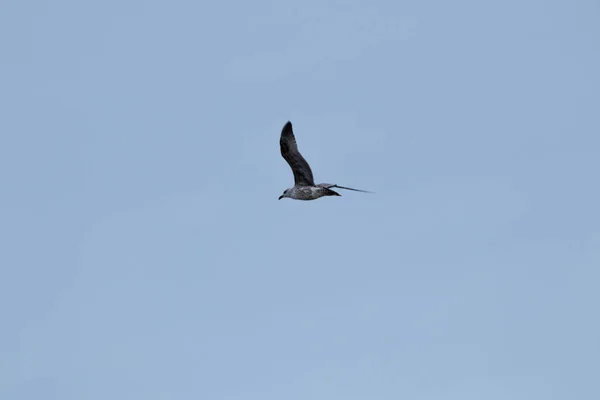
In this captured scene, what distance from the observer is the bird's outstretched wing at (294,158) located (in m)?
42.2

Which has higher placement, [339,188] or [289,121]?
[289,121]

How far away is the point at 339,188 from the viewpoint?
132 feet

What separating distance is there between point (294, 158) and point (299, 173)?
811 mm

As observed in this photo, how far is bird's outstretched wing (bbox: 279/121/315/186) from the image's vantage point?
138 feet

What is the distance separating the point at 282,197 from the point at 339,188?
500 centimetres

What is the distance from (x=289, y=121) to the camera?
42.0 meters

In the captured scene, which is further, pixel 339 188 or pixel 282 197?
pixel 282 197

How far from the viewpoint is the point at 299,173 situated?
141ft

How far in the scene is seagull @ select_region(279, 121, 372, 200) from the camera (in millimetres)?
42000

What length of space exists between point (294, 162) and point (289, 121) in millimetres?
2011

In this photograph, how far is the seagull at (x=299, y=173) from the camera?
42.0 m

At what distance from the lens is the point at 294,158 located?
140 feet

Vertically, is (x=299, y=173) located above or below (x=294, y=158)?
below
